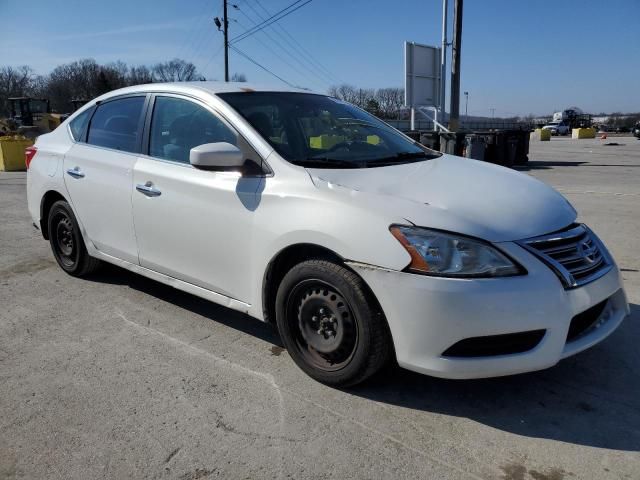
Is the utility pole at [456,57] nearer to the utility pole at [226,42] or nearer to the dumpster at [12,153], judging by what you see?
the dumpster at [12,153]

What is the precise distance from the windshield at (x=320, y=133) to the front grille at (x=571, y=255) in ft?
3.58

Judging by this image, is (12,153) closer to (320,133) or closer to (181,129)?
(181,129)

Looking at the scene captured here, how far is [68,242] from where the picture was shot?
4832 millimetres

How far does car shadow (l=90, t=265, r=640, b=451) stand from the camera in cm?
254

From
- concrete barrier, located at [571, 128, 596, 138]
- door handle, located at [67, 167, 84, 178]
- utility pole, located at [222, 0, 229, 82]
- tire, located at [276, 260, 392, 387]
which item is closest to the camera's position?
tire, located at [276, 260, 392, 387]

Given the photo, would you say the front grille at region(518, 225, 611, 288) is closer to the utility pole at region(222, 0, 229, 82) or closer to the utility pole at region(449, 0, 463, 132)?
the utility pole at region(449, 0, 463, 132)

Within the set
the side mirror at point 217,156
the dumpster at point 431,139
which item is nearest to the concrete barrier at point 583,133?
the dumpster at point 431,139

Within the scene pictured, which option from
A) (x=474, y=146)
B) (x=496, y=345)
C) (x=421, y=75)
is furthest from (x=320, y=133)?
(x=421, y=75)

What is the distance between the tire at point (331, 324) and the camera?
266 cm

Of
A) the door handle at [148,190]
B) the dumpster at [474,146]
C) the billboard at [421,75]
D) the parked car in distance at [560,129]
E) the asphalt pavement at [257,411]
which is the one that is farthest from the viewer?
the parked car in distance at [560,129]

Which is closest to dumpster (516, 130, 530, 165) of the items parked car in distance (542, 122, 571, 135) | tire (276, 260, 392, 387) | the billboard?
the billboard

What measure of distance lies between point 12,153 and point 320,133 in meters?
16.1

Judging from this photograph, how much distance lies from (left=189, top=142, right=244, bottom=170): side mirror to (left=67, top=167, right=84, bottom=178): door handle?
170 centimetres

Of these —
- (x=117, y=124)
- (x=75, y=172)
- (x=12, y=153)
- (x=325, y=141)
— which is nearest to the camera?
(x=325, y=141)
